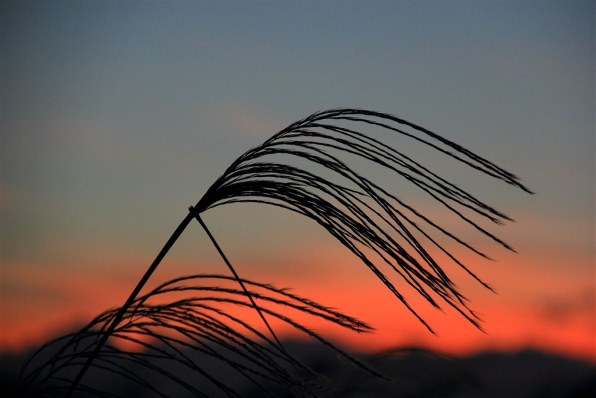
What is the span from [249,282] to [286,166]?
8.8 inches

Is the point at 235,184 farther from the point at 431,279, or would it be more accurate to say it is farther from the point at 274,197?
the point at 431,279

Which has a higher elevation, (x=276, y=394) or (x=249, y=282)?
(x=249, y=282)

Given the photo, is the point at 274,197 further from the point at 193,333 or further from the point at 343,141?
the point at 193,333

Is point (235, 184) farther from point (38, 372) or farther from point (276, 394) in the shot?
point (38, 372)

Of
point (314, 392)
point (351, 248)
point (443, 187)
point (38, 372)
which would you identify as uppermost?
point (443, 187)

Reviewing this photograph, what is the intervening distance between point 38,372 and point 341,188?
2.20 ft

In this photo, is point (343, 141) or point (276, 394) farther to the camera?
point (343, 141)

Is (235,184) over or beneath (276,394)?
over

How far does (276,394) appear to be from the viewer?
1290 mm

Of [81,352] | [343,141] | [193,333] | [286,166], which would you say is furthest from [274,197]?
[81,352]

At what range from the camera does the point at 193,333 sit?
1386 mm

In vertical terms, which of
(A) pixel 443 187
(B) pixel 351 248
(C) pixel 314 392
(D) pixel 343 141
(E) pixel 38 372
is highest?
(D) pixel 343 141

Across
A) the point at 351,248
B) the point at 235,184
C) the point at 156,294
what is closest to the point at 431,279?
the point at 351,248

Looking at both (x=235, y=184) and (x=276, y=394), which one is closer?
(x=276, y=394)
